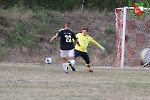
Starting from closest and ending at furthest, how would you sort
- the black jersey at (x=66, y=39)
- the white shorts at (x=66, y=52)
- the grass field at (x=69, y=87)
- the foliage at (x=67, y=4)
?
1. the grass field at (x=69, y=87)
2. the black jersey at (x=66, y=39)
3. the white shorts at (x=66, y=52)
4. the foliage at (x=67, y=4)

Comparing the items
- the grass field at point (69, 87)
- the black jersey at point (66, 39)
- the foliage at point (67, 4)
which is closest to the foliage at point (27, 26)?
the foliage at point (67, 4)

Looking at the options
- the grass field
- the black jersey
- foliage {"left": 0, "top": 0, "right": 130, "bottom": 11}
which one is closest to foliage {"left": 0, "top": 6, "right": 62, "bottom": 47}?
foliage {"left": 0, "top": 0, "right": 130, "bottom": 11}

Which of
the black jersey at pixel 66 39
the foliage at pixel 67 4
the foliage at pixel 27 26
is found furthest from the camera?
the foliage at pixel 67 4

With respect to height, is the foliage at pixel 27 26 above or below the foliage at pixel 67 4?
below

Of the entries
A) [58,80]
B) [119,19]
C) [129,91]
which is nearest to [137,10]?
[119,19]

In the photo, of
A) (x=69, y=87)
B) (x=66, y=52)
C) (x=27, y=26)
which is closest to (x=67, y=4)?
(x=27, y=26)

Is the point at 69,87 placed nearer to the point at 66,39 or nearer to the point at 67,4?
the point at 66,39

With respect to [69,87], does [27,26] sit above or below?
above

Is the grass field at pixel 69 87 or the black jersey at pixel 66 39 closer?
the grass field at pixel 69 87

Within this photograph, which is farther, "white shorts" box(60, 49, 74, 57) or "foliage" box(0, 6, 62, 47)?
"foliage" box(0, 6, 62, 47)

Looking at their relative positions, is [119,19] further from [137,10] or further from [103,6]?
[103,6]

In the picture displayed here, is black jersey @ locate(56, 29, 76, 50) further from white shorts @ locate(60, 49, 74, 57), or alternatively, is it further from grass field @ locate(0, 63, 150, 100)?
grass field @ locate(0, 63, 150, 100)

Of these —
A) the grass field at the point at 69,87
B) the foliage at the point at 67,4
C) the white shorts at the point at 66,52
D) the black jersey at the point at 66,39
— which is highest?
the foliage at the point at 67,4

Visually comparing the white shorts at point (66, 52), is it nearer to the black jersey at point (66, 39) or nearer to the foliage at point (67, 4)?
the black jersey at point (66, 39)
